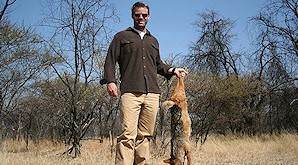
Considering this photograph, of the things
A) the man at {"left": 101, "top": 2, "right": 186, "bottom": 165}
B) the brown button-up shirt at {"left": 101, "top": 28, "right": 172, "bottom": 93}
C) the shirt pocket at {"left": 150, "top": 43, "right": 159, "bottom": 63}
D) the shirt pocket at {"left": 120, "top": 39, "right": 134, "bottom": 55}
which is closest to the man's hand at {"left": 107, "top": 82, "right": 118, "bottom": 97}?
the man at {"left": 101, "top": 2, "right": 186, "bottom": 165}

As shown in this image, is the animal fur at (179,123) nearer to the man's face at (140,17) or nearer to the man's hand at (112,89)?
the man's face at (140,17)

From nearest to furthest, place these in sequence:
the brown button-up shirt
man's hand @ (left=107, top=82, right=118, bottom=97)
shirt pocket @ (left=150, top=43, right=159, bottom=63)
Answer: man's hand @ (left=107, top=82, right=118, bottom=97) < the brown button-up shirt < shirt pocket @ (left=150, top=43, right=159, bottom=63)

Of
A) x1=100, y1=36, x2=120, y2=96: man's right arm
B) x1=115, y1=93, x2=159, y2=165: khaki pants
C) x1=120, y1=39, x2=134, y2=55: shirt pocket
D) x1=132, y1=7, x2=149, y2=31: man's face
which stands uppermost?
x1=132, y1=7, x2=149, y2=31: man's face

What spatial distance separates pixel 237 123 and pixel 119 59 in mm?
19047

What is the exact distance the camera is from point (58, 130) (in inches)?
918

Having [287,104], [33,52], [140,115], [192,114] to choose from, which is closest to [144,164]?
[140,115]

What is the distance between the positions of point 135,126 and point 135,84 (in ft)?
1.49

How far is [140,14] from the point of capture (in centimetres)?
454

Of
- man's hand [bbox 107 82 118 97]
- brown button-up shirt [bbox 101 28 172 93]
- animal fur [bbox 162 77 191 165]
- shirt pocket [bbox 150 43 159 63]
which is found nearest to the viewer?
man's hand [bbox 107 82 118 97]

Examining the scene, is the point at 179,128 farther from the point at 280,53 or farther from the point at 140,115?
the point at 280,53

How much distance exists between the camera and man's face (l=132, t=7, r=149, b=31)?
179 inches

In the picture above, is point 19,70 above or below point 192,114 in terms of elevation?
above

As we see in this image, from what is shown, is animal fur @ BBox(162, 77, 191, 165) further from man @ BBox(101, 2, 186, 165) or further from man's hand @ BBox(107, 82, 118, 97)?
man's hand @ BBox(107, 82, 118, 97)

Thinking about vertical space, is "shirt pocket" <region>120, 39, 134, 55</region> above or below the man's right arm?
above
